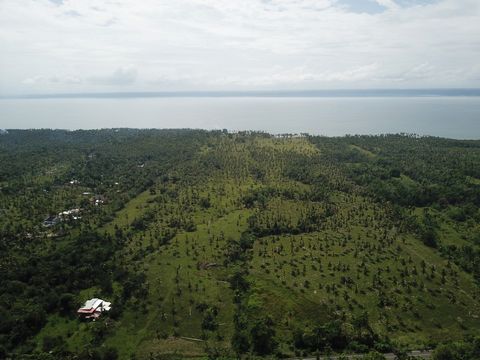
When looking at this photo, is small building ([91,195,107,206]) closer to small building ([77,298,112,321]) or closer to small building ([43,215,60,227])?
small building ([43,215,60,227])

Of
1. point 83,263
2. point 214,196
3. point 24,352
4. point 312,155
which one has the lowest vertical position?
point 24,352

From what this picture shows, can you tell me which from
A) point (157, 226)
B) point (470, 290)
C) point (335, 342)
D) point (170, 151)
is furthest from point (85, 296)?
point (170, 151)

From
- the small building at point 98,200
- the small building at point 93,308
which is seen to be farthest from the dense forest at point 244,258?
the small building at point 93,308

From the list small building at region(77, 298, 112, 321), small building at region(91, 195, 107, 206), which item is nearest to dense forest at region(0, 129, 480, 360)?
small building at region(91, 195, 107, 206)

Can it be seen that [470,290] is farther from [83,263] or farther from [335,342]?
[83,263]

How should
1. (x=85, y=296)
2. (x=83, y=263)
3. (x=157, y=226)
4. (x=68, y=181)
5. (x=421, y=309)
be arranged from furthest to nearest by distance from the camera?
(x=68, y=181), (x=157, y=226), (x=83, y=263), (x=85, y=296), (x=421, y=309)

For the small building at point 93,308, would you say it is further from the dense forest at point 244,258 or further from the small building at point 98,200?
the small building at point 98,200
